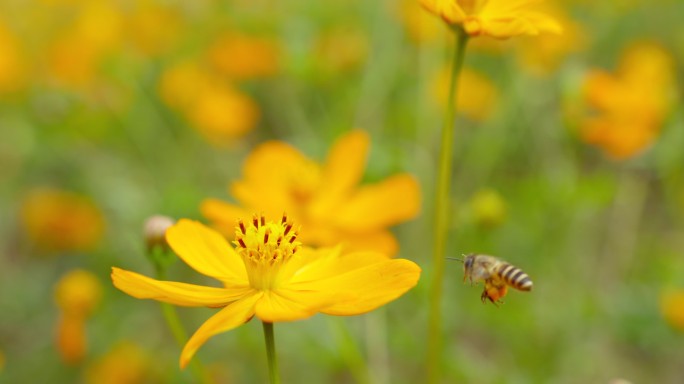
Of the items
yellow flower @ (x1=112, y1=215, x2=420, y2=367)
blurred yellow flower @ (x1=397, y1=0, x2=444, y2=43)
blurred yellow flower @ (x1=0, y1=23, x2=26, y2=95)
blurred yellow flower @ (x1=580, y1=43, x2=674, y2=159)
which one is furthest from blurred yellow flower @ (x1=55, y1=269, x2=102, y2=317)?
blurred yellow flower @ (x1=0, y1=23, x2=26, y2=95)

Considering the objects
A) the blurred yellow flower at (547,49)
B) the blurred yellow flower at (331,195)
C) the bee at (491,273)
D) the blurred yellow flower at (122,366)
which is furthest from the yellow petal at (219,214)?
the blurred yellow flower at (547,49)

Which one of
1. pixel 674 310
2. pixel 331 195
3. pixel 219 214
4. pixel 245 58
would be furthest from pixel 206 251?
pixel 245 58

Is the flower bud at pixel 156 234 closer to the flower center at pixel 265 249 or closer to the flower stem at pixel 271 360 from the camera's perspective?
the flower center at pixel 265 249

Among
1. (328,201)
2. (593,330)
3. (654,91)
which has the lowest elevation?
(593,330)

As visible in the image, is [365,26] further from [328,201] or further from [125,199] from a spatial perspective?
[328,201]

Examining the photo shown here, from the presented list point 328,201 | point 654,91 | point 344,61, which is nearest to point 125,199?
point 344,61
